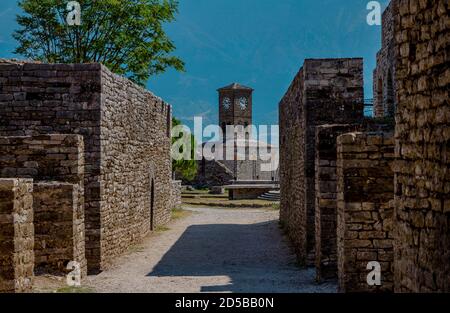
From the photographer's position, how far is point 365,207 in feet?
28.7

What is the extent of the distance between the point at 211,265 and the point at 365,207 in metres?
5.19

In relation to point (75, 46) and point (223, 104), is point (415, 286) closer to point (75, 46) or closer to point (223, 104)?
point (75, 46)

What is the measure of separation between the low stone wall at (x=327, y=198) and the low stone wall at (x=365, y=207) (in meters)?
1.98

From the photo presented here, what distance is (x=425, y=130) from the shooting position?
5.00 m

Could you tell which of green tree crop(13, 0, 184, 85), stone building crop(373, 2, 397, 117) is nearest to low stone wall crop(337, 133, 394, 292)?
stone building crop(373, 2, 397, 117)

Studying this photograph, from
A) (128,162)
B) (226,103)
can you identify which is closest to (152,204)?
(128,162)

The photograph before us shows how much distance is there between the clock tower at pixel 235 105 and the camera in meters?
84.1

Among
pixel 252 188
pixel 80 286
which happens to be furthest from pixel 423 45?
pixel 252 188

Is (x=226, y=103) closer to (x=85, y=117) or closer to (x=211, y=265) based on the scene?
(x=211, y=265)

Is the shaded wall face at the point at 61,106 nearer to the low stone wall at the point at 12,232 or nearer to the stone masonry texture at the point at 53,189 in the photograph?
the stone masonry texture at the point at 53,189

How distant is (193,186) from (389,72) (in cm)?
3443

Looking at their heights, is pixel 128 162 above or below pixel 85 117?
below

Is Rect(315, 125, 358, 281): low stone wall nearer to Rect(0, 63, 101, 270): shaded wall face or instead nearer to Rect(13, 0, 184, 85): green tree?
Rect(0, 63, 101, 270): shaded wall face

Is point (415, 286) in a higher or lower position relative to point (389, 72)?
lower
